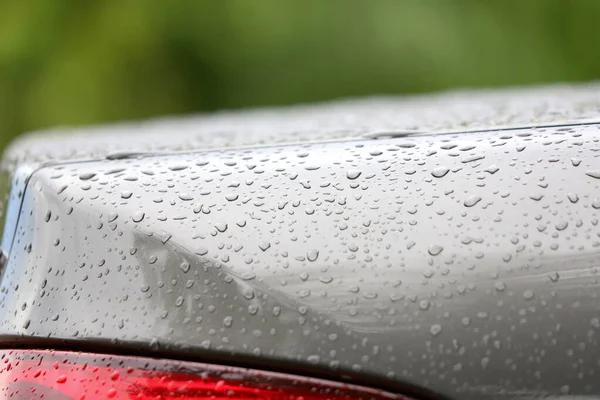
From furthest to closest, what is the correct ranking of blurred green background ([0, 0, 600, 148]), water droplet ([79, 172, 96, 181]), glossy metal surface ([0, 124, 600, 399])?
1. blurred green background ([0, 0, 600, 148])
2. water droplet ([79, 172, 96, 181])
3. glossy metal surface ([0, 124, 600, 399])

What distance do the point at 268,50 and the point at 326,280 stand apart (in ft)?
28.3

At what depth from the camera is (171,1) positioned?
9.88 meters

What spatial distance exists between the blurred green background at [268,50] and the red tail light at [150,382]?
831 cm

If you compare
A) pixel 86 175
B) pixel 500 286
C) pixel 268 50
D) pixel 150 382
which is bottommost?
pixel 268 50

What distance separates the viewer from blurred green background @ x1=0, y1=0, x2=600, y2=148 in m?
9.27

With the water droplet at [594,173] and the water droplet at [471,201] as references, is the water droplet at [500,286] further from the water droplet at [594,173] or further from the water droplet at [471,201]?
the water droplet at [594,173]

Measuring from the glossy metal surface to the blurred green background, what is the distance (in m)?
8.10

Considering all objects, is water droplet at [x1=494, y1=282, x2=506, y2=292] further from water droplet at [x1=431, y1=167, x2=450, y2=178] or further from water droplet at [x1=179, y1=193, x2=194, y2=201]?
water droplet at [x1=179, y1=193, x2=194, y2=201]

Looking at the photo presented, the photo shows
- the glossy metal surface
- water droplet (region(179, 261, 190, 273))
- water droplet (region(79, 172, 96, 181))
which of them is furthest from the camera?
water droplet (region(79, 172, 96, 181))

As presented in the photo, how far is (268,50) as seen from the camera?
9.52 m

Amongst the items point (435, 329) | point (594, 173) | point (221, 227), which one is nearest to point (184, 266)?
point (221, 227)

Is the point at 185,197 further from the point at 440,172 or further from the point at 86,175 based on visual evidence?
the point at 440,172

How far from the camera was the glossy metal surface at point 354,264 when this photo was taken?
1.07 metres

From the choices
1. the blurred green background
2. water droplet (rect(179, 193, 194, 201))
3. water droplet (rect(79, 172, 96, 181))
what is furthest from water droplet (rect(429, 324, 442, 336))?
the blurred green background
